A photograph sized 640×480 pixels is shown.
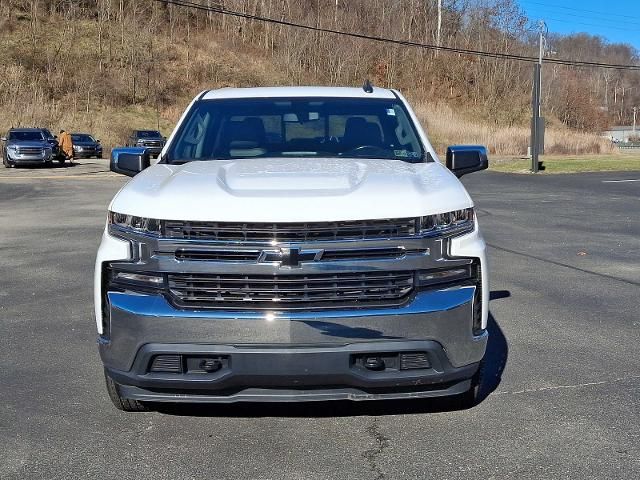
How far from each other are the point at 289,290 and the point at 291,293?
0.02m

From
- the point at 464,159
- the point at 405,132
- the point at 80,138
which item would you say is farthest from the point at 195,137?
the point at 80,138

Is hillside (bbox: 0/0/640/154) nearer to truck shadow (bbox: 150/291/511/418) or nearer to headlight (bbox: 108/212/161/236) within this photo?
truck shadow (bbox: 150/291/511/418)

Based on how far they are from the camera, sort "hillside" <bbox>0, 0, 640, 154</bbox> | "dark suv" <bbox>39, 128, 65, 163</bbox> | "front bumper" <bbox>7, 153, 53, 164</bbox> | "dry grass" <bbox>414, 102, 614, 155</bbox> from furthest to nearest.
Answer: "hillside" <bbox>0, 0, 640, 154</bbox>, "dry grass" <bbox>414, 102, 614, 155</bbox>, "dark suv" <bbox>39, 128, 65, 163</bbox>, "front bumper" <bbox>7, 153, 53, 164</bbox>

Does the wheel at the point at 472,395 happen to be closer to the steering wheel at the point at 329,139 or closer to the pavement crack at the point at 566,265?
the steering wheel at the point at 329,139

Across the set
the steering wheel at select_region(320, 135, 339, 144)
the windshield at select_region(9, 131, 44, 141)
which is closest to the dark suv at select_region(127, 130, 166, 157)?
the windshield at select_region(9, 131, 44, 141)

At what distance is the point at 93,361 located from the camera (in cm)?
536

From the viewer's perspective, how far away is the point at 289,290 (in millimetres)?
3525

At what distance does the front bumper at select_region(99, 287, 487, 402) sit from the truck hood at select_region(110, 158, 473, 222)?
0.44 m

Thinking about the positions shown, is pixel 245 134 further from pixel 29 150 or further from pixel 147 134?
pixel 147 134

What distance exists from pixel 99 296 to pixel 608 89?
504ft

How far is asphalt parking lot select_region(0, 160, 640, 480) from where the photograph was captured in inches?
144

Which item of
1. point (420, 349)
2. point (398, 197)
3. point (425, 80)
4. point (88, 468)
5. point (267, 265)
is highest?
point (425, 80)

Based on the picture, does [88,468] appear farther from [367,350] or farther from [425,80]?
[425,80]

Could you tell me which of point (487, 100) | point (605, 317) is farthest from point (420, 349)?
point (487, 100)
